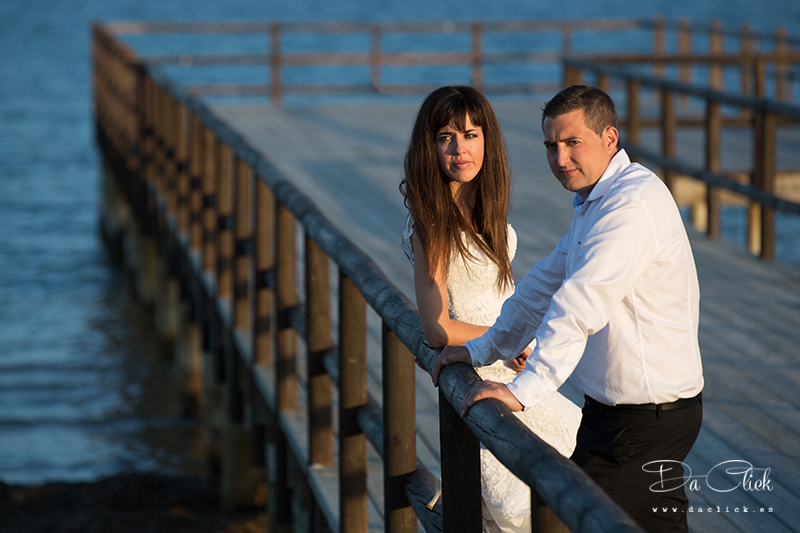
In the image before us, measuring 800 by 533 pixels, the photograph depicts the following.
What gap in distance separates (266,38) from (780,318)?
53470mm

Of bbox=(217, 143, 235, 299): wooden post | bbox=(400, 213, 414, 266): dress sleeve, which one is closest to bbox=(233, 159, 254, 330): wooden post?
bbox=(217, 143, 235, 299): wooden post

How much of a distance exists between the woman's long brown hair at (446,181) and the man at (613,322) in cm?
29

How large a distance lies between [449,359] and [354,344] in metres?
1.06

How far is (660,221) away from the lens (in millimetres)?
2088

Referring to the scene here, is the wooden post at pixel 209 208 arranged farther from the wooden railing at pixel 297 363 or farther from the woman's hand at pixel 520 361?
the woman's hand at pixel 520 361

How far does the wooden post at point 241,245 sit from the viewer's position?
549 cm

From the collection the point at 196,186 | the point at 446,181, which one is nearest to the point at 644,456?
the point at 446,181

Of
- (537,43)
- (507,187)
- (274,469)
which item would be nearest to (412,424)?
(507,187)

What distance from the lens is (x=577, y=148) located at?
2.19 metres

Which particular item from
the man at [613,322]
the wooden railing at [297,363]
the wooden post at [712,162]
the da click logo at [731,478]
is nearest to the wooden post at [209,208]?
the wooden railing at [297,363]

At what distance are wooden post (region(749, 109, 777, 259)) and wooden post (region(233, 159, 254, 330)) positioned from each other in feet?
Answer: 10.7

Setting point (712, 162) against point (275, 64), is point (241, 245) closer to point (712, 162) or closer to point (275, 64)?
point (712, 162)

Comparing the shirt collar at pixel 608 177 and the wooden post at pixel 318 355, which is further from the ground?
the shirt collar at pixel 608 177

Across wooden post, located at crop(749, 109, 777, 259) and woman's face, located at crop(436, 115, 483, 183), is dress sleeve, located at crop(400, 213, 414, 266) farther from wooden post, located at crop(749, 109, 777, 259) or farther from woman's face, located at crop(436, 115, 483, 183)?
wooden post, located at crop(749, 109, 777, 259)
